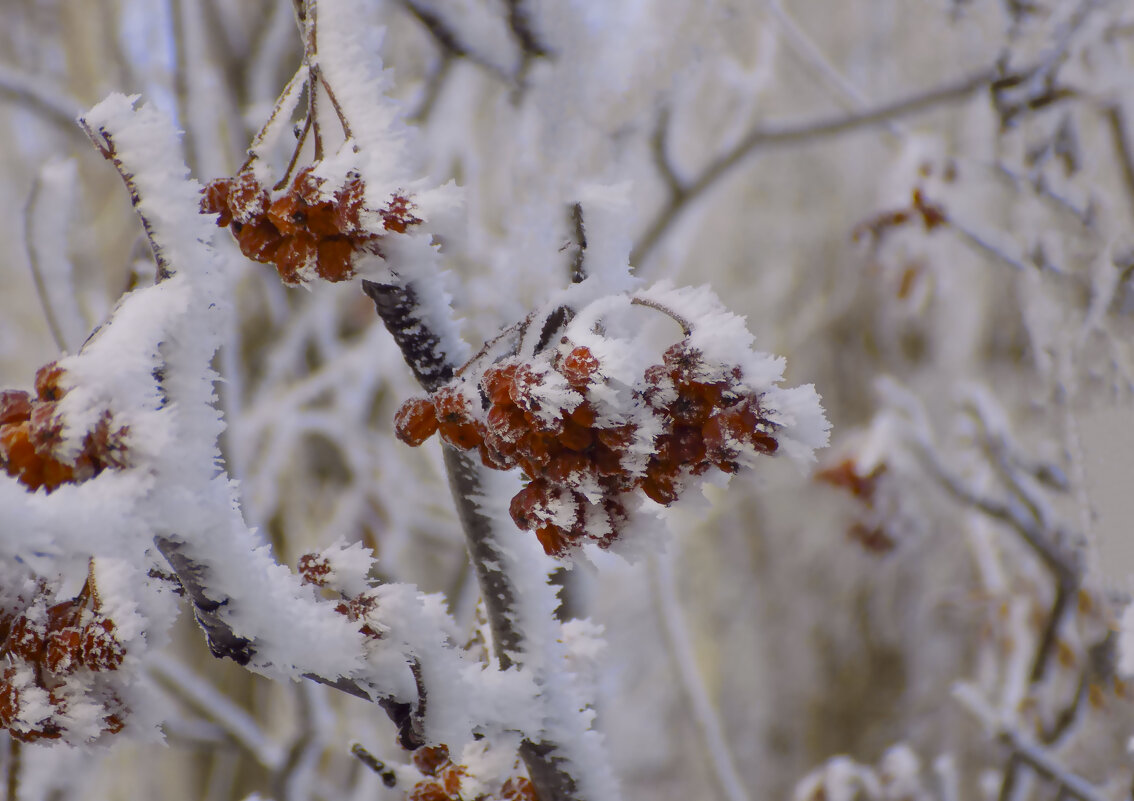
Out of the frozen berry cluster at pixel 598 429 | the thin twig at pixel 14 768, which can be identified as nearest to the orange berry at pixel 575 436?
the frozen berry cluster at pixel 598 429

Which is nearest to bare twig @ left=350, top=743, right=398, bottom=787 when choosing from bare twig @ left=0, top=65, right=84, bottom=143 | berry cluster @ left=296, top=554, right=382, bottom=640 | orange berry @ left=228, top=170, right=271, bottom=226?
berry cluster @ left=296, top=554, right=382, bottom=640

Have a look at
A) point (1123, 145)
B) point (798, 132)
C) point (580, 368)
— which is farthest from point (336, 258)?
point (1123, 145)

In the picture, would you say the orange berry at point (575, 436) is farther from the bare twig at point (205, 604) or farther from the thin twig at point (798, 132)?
the thin twig at point (798, 132)

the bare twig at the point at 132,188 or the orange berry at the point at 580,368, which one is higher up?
the bare twig at the point at 132,188

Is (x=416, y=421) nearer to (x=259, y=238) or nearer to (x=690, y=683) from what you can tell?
(x=259, y=238)

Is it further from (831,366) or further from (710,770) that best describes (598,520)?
(831,366)

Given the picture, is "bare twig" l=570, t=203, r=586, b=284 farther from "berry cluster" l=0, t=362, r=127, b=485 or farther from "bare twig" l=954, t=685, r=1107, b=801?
"bare twig" l=954, t=685, r=1107, b=801
